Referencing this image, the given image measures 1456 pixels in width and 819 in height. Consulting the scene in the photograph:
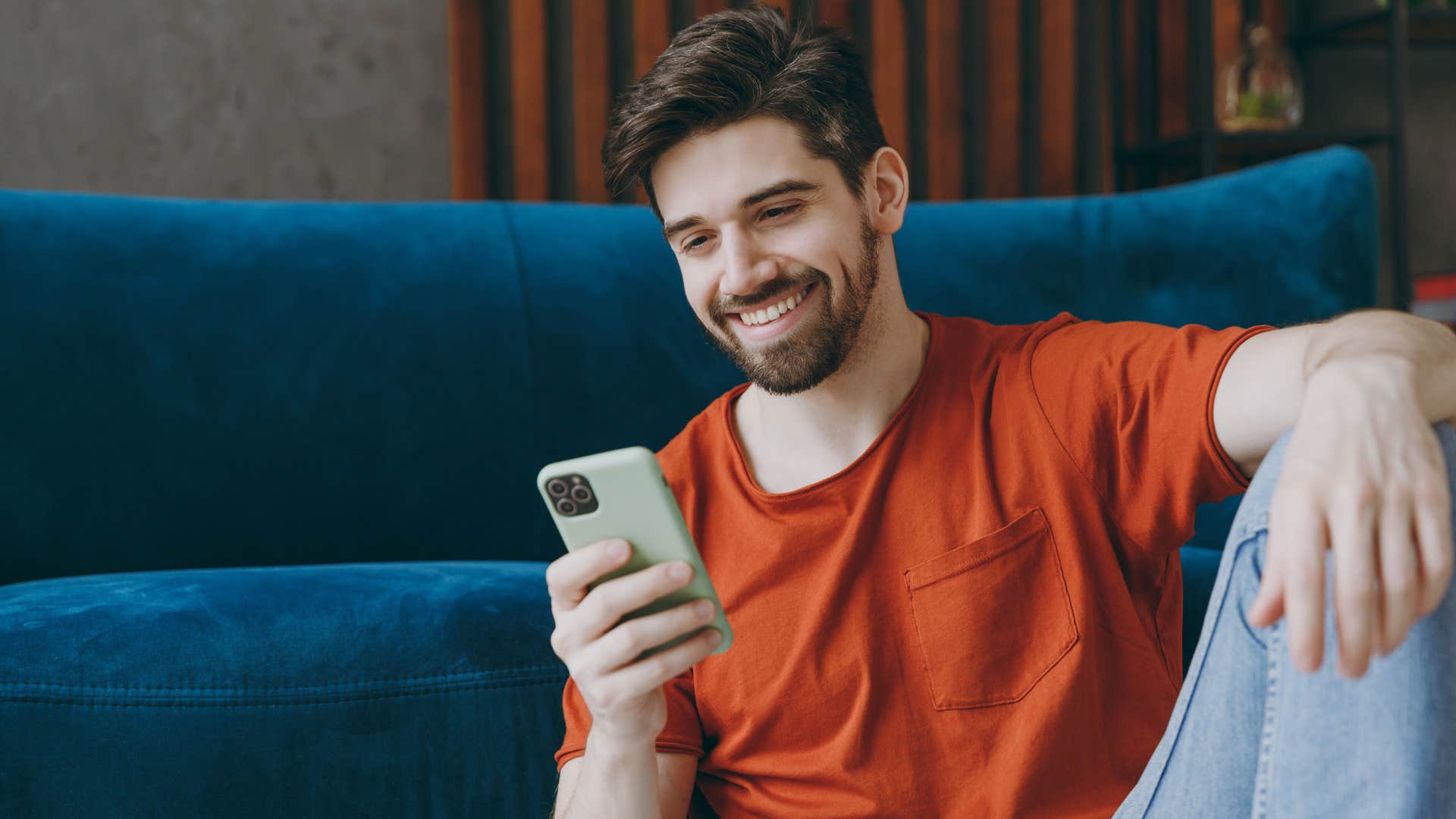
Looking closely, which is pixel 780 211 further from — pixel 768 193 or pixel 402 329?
pixel 402 329

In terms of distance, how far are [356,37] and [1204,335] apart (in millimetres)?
1940

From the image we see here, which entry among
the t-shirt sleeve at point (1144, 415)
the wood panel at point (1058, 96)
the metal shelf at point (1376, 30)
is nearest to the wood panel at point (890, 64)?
the wood panel at point (1058, 96)

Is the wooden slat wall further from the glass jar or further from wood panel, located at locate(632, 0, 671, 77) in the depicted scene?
the glass jar


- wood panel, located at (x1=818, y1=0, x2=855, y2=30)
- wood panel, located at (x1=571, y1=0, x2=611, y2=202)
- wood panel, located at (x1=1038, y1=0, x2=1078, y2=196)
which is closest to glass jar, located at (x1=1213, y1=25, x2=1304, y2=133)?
wood panel, located at (x1=1038, y1=0, x2=1078, y2=196)

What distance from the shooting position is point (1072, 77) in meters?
2.59

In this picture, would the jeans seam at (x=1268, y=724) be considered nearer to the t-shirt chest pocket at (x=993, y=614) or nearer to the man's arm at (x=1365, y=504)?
the man's arm at (x=1365, y=504)

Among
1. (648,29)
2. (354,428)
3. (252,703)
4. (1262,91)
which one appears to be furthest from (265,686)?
(1262,91)

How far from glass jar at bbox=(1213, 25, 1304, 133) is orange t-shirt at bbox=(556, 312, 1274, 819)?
6.06ft

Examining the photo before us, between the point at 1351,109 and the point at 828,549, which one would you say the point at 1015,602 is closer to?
the point at 828,549

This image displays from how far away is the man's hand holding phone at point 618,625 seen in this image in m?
0.68

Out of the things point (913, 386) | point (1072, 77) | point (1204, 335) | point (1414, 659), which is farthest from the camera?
point (1072, 77)

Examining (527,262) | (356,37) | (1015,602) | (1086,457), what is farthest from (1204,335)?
(356,37)

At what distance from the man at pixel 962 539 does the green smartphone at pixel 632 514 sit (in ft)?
0.06

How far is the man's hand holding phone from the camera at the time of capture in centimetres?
68
